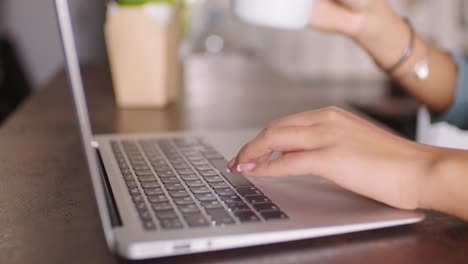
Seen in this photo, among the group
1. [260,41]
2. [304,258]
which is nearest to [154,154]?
[304,258]

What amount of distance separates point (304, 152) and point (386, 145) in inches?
3.1

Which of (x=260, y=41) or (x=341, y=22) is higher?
(x=341, y=22)

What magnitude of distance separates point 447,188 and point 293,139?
0.14 meters

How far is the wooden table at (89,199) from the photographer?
0.49 metres

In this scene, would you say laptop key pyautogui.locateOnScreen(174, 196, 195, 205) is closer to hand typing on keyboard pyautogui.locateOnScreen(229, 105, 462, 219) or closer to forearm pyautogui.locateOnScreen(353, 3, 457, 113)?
hand typing on keyboard pyautogui.locateOnScreen(229, 105, 462, 219)

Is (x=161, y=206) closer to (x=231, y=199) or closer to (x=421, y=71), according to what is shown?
(x=231, y=199)

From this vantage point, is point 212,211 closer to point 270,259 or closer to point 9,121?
point 270,259

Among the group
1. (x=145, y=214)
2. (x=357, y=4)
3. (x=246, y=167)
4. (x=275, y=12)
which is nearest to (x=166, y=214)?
(x=145, y=214)

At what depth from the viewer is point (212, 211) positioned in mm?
524

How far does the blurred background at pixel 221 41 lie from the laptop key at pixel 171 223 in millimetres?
1787

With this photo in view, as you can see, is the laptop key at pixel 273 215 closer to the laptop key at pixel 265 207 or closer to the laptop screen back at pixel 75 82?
the laptop key at pixel 265 207

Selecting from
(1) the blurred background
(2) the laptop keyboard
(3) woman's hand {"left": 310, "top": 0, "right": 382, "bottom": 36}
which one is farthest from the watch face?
(1) the blurred background

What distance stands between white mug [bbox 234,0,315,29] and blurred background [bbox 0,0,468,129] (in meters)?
1.33

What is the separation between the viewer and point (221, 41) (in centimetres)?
304
